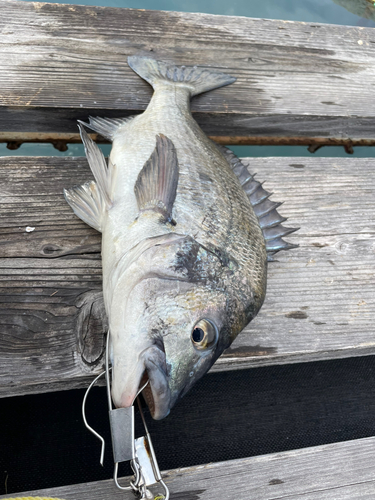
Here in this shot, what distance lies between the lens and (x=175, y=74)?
2033 millimetres

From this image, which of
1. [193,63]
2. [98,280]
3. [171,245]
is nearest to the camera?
[171,245]

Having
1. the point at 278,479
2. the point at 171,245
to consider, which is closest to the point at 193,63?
the point at 171,245

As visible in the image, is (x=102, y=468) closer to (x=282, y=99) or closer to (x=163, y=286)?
(x=163, y=286)

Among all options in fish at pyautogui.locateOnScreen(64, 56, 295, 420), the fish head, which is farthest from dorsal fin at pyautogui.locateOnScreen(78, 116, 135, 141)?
the fish head

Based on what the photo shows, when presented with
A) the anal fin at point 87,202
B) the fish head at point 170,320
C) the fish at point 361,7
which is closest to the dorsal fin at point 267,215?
the fish head at point 170,320

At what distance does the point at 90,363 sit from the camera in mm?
1350

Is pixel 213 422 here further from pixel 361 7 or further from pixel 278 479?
pixel 361 7

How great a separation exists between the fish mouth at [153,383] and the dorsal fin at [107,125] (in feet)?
3.96

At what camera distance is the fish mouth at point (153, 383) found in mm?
974

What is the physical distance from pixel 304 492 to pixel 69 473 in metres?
1.08

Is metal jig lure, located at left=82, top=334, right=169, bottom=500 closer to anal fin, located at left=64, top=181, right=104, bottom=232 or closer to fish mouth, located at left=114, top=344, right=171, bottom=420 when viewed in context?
fish mouth, located at left=114, top=344, right=171, bottom=420

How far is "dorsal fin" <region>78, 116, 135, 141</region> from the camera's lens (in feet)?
5.85

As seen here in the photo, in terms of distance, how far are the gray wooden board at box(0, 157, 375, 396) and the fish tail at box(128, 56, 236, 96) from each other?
57 cm

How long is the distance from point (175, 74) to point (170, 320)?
159 centimetres
